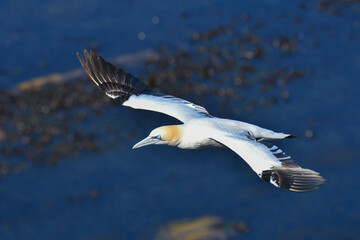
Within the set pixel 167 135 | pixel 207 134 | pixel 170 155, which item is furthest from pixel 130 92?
pixel 170 155

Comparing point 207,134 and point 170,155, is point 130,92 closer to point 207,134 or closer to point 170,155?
point 207,134

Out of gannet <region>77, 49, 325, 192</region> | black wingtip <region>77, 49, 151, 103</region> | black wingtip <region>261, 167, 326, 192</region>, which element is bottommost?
black wingtip <region>261, 167, 326, 192</region>

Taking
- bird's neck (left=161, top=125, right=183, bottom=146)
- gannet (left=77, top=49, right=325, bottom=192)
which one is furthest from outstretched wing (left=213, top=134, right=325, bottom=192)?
bird's neck (left=161, top=125, right=183, bottom=146)

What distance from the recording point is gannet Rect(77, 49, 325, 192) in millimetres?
10406

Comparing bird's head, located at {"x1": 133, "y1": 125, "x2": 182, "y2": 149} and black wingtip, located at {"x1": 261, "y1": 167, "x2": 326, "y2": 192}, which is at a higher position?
bird's head, located at {"x1": 133, "y1": 125, "x2": 182, "y2": 149}

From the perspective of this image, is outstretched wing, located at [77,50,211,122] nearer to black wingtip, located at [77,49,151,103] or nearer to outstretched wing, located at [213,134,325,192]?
black wingtip, located at [77,49,151,103]

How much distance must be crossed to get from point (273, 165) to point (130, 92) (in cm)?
440

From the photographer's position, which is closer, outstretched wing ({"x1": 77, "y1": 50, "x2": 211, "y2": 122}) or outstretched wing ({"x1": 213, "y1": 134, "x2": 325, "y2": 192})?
Answer: outstretched wing ({"x1": 213, "y1": 134, "x2": 325, "y2": 192})

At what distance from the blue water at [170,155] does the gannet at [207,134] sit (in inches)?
418

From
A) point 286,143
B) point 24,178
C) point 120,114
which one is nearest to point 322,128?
point 286,143

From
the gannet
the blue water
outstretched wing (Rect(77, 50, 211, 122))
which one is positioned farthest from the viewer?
the blue water

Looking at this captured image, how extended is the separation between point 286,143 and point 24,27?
14032mm

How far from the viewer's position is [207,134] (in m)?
11.7

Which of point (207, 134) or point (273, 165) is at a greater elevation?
point (207, 134)
